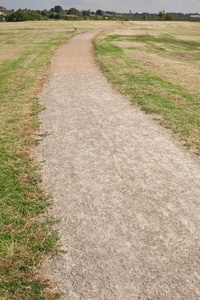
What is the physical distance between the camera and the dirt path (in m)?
3.04

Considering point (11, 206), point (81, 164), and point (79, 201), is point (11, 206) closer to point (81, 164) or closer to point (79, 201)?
point (79, 201)

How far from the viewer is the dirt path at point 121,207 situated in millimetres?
3043

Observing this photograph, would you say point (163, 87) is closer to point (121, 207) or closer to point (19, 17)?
point (121, 207)

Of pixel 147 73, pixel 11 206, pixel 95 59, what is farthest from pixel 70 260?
pixel 95 59

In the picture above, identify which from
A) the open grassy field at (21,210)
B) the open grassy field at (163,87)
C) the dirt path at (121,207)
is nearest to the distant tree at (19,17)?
the open grassy field at (163,87)

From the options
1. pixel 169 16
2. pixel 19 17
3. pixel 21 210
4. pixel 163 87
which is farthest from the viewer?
pixel 169 16

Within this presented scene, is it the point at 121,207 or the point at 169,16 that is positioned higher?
the point at 169,16

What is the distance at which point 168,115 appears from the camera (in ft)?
27.0

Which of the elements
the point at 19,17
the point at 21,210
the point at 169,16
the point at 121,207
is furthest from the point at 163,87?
the point at 169,16

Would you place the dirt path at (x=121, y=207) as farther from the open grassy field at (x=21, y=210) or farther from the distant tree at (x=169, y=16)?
the distant tree at (x=169, y=16)

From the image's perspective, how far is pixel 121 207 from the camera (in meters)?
4.19

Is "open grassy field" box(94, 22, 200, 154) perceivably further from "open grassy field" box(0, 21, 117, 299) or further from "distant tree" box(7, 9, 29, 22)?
"distant tree" box(7, 9, 29, 22)

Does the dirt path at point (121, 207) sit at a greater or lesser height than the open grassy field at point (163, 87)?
lesser

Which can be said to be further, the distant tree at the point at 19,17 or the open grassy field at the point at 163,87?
the distant tree at the point at 19,17
